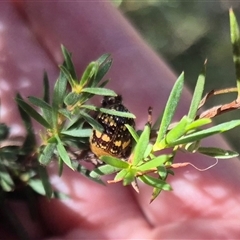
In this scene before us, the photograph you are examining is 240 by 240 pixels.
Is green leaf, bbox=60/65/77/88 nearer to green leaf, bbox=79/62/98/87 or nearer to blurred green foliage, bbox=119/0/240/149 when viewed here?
green leaf, bbox=79/62/98/87

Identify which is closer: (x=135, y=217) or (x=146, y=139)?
(x=146, y=139)

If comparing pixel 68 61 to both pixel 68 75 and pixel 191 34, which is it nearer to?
pixel 68 75

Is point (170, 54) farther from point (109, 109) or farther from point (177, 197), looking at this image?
point (109, 109)

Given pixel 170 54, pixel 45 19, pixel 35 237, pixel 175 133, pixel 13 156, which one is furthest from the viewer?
pixel 170 54

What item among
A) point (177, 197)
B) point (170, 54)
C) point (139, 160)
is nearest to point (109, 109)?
point (139, 160)

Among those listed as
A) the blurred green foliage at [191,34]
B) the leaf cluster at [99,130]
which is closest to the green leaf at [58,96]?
the leaf cluster at [99,130]

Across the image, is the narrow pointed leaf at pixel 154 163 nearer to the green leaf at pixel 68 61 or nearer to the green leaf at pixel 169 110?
the green leaf at pixel 169 110
